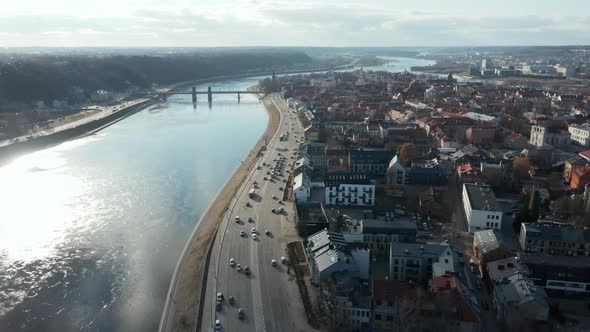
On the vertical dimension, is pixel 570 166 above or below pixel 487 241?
above

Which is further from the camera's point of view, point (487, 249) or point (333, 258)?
point (487, 249)

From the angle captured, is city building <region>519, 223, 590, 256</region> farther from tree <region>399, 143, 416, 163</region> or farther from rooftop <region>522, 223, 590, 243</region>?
tree <region>399, 143, 416, 163</region>

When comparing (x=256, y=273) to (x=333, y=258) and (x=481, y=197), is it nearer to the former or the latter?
(x=333, y=258)

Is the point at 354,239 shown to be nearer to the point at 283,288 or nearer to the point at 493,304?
the point at 283,288

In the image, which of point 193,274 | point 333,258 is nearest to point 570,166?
point 333,258

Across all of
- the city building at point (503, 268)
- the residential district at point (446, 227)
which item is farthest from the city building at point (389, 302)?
the city building at point (503, 268)

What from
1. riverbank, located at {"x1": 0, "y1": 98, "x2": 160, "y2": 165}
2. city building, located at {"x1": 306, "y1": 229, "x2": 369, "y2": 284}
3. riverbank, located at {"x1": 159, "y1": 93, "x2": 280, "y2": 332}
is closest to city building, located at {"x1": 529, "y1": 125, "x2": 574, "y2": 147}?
riverbank, located at {"x1": 159, "y1": 93, "x2": 280, "y2": 332}

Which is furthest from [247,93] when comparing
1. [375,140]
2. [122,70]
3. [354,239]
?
[354,239]

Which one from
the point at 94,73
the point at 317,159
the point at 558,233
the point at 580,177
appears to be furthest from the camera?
the point at 94,73
